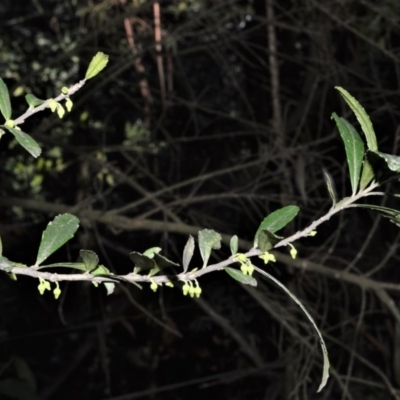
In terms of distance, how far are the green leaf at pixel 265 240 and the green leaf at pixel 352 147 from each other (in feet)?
0.21

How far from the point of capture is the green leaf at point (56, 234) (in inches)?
18.0

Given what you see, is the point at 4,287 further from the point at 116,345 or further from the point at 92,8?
the point at 92,8

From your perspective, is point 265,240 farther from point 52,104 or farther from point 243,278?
point 52,104

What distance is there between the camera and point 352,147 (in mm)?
488

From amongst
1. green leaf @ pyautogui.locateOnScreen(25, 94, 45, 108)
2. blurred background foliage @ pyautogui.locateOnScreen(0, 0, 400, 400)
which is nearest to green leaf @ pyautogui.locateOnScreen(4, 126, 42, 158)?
green leaf @ pyautogui.locateOnScreen(25, 94, 45, 108)

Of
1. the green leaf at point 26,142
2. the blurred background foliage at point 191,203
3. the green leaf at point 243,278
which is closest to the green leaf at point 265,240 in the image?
the green leaf at point 243,278

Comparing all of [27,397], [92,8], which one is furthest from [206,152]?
[27,397]

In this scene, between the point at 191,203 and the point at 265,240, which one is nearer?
the point at 265,240

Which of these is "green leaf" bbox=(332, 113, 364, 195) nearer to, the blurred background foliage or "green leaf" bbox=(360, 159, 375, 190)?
"green leaf" bbox=(360, 159, 375, 190)

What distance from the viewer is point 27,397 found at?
1500 mm

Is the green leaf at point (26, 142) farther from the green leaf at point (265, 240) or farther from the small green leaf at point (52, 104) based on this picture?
the green leaf at point (265, 240)

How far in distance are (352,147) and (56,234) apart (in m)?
0.19

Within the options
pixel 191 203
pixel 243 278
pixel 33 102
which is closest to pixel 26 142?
pixel 33 102

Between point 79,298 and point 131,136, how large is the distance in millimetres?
514
